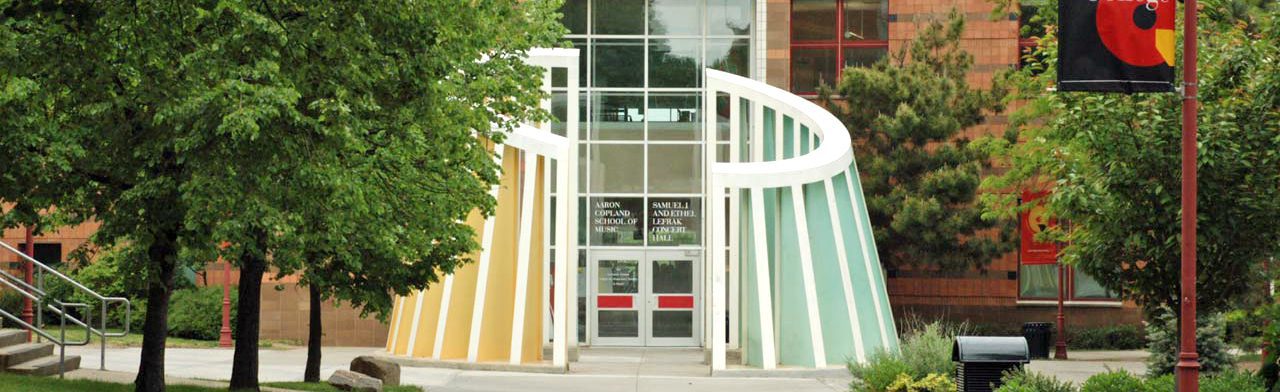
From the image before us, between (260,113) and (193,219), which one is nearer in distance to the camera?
(260,113)

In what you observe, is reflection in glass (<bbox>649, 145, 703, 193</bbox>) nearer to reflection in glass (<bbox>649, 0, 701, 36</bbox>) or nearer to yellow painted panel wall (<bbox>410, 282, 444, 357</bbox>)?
reflection in glass (<bbox>649, 0, 701, 36</bbox>)

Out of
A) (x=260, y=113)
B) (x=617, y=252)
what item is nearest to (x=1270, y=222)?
(x=260, y=113)

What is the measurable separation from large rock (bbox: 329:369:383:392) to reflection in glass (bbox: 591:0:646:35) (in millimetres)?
17042

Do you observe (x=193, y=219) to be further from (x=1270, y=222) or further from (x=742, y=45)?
(x=742, y=45)

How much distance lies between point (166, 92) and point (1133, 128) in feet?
31.1

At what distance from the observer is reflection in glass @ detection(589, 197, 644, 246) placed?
35.4 meters

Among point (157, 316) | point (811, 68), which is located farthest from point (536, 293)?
point (811, 68)

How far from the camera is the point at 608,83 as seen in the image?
3575 centimetres

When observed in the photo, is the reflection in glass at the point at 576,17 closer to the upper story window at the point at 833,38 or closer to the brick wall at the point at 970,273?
the brick wall at the point at 970,273

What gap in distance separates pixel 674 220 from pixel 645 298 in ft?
6.47

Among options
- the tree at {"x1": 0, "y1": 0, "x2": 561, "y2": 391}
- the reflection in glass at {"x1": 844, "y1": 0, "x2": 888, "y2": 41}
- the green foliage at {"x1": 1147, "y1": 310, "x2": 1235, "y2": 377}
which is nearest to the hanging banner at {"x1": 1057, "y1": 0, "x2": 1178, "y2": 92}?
the tree at {"x1": 0, "y1": 0, "x2": 561, "y2": 391}

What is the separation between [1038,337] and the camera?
3300cm

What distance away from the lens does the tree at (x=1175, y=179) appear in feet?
49.3

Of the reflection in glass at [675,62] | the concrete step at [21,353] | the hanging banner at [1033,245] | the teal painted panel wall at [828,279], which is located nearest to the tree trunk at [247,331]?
the concrete step at [21,353]
